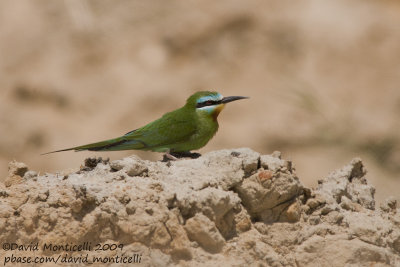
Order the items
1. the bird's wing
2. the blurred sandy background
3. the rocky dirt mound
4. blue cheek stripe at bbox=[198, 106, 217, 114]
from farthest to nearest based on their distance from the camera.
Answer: the blurred sandy background < blue cheek stripe at bbox=[198, 106, 217, 114] < the bird's wing < the rocky dirt mound

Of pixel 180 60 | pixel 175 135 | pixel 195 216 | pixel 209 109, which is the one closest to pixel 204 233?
pixel 195 216

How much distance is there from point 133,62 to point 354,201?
5312 millimetres

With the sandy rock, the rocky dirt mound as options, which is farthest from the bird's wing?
the sandy rock

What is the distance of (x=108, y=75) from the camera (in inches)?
363

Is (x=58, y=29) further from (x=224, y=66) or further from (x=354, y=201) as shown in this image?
(x=354, y=201)

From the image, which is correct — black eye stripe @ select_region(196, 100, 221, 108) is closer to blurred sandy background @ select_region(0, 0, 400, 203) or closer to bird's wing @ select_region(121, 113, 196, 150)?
bird's wing @ select_region(121, 113, 196, 150)

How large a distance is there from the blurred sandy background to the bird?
3.03 m

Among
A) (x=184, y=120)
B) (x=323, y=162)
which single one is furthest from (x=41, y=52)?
(x=184, y=120)

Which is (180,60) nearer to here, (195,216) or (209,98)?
(209,98)

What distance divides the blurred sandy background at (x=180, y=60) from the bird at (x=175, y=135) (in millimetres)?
3032

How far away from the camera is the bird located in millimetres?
5441

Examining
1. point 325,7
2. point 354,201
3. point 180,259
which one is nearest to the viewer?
point 180,259

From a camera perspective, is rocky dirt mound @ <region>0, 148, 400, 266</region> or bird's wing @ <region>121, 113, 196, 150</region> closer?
rocky dirt mound @ <region>0, 148, 400, 266</region>

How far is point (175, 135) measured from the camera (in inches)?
214
